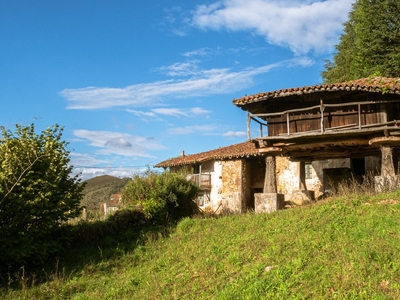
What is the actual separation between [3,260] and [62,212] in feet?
6.69

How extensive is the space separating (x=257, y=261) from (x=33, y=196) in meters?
6.42

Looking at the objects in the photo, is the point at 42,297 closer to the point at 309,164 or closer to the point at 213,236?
the point at 213,236

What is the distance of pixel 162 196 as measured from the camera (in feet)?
49.9

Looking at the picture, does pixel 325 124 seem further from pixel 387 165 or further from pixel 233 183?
pixel 233 183

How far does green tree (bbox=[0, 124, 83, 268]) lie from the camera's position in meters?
9.84

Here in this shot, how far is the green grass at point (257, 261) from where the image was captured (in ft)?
20.5

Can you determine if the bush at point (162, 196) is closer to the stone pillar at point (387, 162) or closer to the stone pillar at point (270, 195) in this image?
the stone pillar at point (270, 195)

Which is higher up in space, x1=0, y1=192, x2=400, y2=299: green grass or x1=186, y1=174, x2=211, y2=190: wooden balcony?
x1=186, y1=174, x2=211, y2=190: wooden balcony

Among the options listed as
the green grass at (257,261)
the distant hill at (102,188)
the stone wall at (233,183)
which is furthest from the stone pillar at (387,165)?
the distant hill at (102,188)

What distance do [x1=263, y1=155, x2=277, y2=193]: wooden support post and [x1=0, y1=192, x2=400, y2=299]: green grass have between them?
2542mm

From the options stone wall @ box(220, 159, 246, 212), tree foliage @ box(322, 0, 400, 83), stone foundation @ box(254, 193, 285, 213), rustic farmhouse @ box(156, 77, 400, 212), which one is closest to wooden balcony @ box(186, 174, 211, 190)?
stone wall @ box(220, 159, 246, 212)

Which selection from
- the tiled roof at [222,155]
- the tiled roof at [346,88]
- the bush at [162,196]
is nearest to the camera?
the tiled roof at [346,88]

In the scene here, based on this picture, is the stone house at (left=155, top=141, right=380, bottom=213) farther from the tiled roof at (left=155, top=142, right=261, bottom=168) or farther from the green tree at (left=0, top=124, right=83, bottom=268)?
the green tree at (left=0, top=124, right=83, bottom=268)

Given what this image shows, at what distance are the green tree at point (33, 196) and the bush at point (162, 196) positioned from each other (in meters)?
3.62
